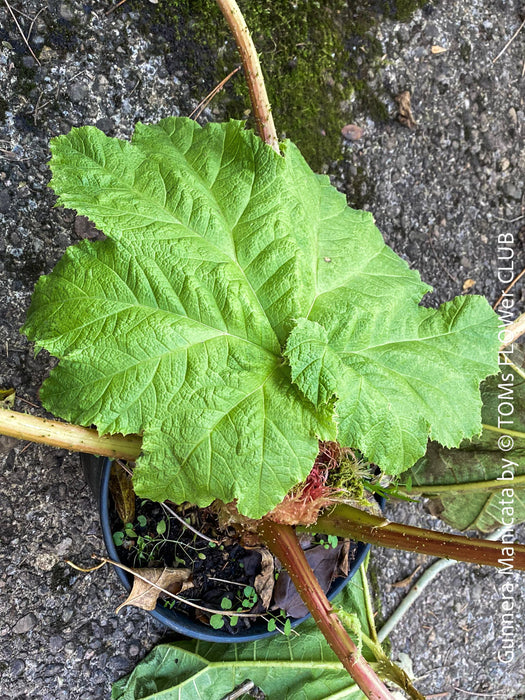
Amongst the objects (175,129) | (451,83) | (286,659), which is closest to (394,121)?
(451,83)

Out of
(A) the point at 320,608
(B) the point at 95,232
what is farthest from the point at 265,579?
(B) the point at 95,232

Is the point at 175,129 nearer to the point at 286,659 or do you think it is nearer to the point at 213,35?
the point at 213,35

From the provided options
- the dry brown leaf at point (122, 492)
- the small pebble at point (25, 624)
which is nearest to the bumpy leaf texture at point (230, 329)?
the dry brown leaf at point (122, 492)

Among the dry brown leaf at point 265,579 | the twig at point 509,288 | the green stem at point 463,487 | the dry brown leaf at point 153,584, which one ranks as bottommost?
the dry brown leaf at point 265,579

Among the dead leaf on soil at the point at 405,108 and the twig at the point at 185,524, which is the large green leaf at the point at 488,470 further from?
the dead leaf on soil at the point at 405,108

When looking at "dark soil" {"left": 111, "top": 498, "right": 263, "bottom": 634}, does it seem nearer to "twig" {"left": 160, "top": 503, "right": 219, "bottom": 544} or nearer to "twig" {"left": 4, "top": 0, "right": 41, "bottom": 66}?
"twig" {"left": 160, "top": 503, "right": 219, "bottom": 544}

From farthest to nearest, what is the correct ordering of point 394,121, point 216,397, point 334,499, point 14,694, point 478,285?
point 478,285, point 394,121, point 14,694, point 334,499, point 216,397
